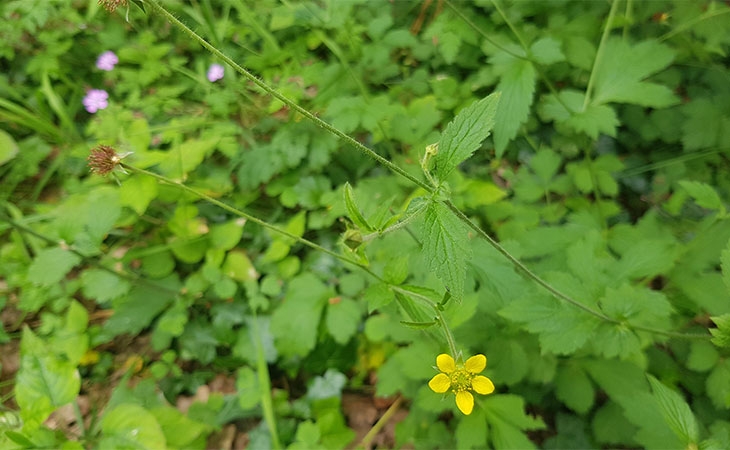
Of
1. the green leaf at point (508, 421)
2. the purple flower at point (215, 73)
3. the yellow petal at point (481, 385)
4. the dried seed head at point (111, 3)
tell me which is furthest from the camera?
the purple flower at point (215, 73)

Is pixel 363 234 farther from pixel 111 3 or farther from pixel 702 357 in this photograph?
pixel 702 357

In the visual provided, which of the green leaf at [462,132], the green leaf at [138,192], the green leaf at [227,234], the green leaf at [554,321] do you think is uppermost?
the green leaf at [462,132]

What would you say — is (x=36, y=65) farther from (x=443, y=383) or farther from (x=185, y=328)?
(x=443, y=383)

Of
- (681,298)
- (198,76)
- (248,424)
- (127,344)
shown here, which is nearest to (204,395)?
(248,424)

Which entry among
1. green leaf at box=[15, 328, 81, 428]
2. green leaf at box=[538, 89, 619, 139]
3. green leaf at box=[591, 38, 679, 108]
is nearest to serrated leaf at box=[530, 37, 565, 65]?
green leaf at box=[538, 89, 619, 139]

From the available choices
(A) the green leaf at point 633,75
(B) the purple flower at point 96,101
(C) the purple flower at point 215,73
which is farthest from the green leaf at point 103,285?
(A) the green leaf at point 633,75

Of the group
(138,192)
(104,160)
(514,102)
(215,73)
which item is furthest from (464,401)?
(215,73)

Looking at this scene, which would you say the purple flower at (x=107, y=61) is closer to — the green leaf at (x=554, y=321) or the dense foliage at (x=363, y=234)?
the dense foliage at (x=363, y=234)
